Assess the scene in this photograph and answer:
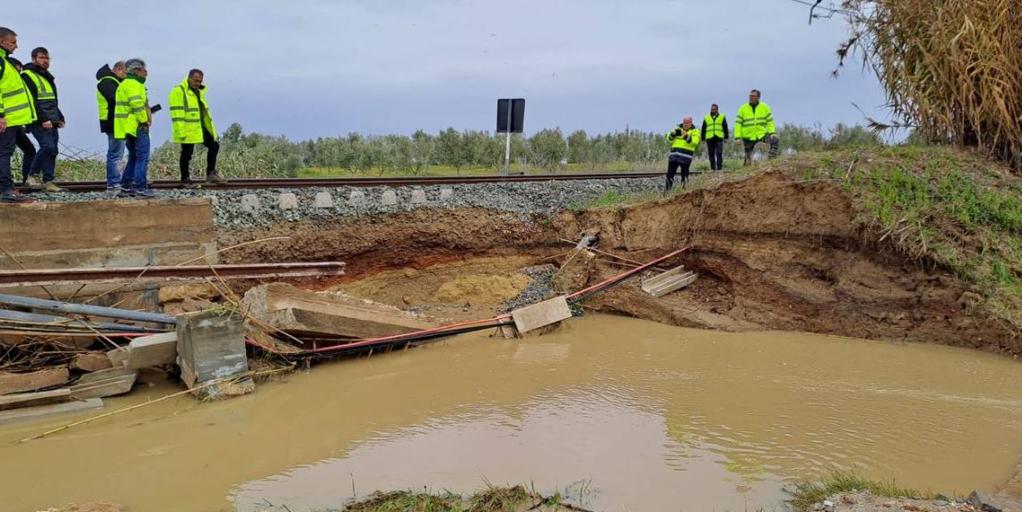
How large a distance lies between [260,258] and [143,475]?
406cm

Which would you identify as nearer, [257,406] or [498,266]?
[257,406]

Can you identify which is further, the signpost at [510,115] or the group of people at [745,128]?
the signpost at [510,115]

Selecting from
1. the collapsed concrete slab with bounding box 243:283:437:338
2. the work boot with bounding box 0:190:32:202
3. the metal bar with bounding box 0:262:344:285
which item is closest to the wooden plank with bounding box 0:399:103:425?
the metal bar with bounding box 0:262:344:285

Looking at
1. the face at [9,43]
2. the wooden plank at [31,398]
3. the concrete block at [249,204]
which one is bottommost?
the wooden plank at [31,398]

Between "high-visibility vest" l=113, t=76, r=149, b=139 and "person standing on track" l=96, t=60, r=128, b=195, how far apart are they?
40 centimetres

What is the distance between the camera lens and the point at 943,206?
8344 millimetres

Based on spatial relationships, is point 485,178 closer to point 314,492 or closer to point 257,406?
point 257,406

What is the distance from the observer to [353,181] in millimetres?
10438

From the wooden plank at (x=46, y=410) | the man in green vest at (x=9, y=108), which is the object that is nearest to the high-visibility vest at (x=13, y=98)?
the man in green vest at (x=9, y=108)

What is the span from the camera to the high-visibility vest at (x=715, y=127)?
1309 cm

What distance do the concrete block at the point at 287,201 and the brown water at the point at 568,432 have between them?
247cm

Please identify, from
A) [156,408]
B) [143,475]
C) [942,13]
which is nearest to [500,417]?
[143,475]

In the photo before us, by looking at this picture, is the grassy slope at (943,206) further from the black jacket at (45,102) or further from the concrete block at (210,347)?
the black jacket at (45,102)

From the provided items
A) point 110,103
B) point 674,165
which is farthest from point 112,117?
point 674,165
